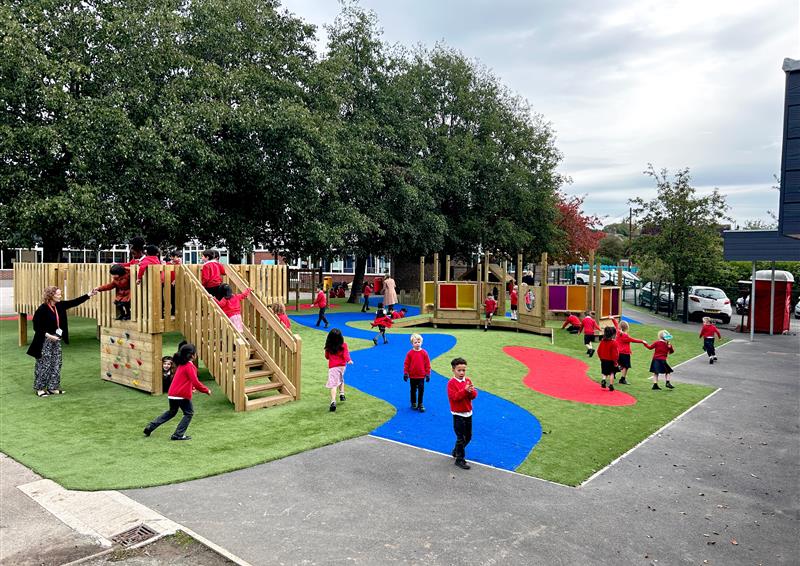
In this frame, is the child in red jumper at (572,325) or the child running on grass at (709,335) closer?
the child running on grass at (709,335)

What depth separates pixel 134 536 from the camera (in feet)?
19.1

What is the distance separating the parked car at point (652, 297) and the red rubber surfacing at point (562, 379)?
64.5 ft

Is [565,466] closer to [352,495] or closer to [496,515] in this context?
[496,515]

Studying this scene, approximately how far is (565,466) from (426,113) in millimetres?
28525

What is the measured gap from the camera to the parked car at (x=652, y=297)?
3656cm

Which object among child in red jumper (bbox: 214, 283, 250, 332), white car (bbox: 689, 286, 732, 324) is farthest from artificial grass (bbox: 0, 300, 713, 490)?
white car (bbox: 689, 286, 732, 324)

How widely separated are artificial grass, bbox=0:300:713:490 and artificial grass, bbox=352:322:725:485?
0.02m

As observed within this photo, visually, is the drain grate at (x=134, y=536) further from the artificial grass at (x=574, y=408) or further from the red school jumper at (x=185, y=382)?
the artificial grass at (x=574, y=408)

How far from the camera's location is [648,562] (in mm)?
5574

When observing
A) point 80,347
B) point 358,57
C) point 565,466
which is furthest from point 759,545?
point 358,57

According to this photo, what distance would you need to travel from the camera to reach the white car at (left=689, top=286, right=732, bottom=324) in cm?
3125

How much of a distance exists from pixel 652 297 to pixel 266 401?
32828mm

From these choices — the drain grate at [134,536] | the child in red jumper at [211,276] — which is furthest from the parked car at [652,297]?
the drain grate at [134,536]

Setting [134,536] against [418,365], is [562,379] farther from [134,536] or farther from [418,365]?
[134,536]
